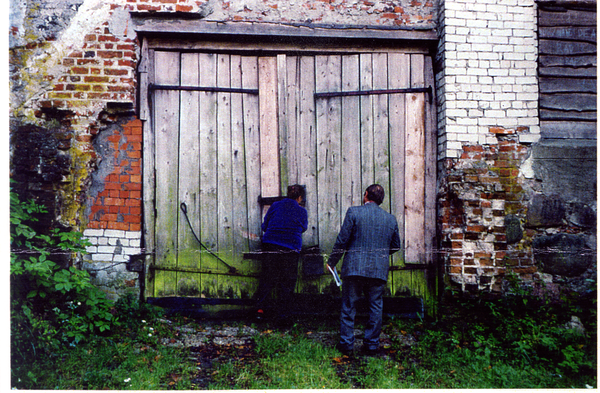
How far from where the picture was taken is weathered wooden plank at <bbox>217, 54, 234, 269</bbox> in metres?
3.66

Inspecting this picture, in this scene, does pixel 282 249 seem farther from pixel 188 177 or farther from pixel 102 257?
pixel 102 257

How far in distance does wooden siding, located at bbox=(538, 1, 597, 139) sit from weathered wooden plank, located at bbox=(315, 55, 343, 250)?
68.0 inches

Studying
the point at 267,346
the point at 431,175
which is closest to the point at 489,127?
the point at 431,175

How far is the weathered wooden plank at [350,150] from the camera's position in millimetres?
3682

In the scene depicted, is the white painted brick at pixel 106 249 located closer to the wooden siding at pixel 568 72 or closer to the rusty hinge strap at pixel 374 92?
the rusty hinge strap at pixel 374 92

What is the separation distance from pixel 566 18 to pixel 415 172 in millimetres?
1792

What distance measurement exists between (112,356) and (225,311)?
104cm

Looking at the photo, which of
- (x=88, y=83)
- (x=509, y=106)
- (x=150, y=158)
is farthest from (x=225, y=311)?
(x=509, y=106)

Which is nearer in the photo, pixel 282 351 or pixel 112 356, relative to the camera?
pixel 112 356

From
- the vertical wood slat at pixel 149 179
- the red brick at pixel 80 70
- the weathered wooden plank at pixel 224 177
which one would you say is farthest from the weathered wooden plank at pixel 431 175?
the red brick at pixel 80 70

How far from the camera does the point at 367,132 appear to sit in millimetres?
3688

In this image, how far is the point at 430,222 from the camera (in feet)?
12.2

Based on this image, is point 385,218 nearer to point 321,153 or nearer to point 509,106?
point 321,153

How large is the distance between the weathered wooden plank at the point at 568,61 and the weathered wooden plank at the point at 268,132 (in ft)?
7.53
